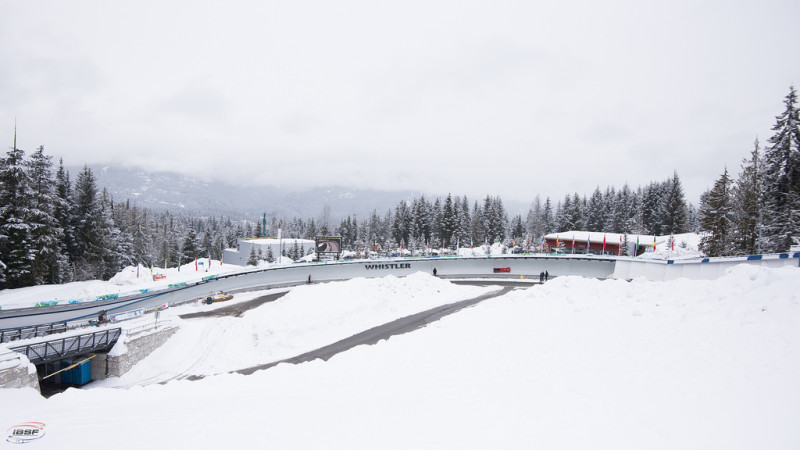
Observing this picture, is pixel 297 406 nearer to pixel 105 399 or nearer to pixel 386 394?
pixel 386 394

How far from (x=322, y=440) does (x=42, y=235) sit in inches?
1403

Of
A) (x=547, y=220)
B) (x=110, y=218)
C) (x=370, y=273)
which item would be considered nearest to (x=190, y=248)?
(x=110, y=218)

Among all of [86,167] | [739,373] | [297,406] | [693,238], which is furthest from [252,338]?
[693,238]

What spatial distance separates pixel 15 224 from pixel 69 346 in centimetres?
1966

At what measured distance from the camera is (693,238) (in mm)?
53250

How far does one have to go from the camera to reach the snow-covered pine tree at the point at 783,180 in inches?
977

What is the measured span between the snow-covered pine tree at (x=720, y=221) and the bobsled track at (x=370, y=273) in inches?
316

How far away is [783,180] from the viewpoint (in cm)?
2595

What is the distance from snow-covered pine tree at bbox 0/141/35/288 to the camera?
26828 millimetres

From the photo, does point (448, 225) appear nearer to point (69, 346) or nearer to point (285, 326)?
point (285, 326)

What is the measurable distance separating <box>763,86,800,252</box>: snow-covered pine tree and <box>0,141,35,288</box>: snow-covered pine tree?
55991 mm

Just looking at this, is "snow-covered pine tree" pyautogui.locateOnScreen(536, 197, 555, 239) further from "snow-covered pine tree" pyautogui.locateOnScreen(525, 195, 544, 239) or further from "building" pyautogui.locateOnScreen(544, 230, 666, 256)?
"building" pyautogui.locateOnScreen(544, 230, 666, 256)

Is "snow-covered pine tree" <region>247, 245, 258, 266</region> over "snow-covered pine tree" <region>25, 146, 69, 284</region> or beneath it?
beneath

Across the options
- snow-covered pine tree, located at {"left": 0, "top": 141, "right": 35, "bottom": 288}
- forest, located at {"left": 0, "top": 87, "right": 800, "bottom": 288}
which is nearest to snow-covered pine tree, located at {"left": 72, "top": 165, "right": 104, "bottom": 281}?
forest, located at {"left": 0, "top": 87, "right": 800, "bottom": 288}
